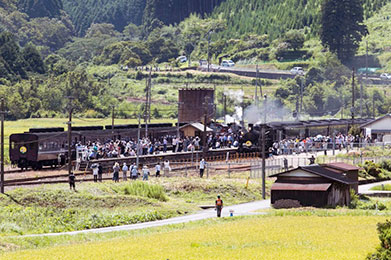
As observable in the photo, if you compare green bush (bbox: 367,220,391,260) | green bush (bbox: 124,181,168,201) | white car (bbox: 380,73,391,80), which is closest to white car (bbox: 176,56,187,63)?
white car (bbox: 380,73,391,80)

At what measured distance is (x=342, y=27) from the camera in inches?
6988

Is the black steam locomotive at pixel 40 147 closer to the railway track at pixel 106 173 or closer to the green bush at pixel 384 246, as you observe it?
the railway track at pixel 106 173

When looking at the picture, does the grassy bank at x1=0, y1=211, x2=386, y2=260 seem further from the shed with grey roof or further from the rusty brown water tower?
the rusty brown water tower

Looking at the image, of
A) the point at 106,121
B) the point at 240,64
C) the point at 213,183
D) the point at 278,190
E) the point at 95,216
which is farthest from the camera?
the point at 240,64

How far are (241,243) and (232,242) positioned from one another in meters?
0.43

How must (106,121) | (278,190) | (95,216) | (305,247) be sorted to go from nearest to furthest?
(305,247) < (95,216) < (278,190) < (106,121)

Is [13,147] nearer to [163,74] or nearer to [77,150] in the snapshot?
[77,150]

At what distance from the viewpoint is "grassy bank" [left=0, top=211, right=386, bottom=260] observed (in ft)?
97.2

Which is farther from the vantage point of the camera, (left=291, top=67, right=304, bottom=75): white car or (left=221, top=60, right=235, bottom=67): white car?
(left=221, top=60, right=235, bottom=67): white car

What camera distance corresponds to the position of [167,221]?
42656 millimetres

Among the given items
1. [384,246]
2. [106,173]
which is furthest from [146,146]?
[384,246]

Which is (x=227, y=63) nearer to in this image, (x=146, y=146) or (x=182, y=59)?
(x=182, y=59)

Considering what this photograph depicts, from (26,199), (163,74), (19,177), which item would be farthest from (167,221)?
(163,74)

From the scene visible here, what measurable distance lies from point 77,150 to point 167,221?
64.0 feet
